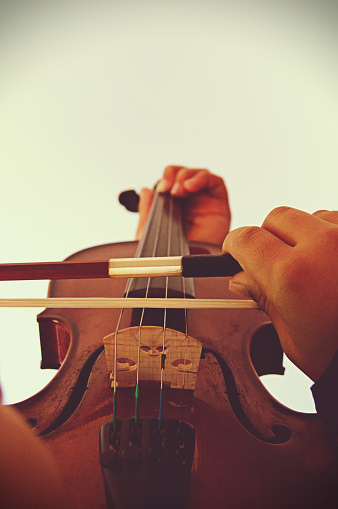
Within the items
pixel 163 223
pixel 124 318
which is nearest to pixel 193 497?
pixel 124 318

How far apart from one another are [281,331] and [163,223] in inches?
23.1

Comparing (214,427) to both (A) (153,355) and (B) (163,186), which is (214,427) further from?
(B) (163,186)

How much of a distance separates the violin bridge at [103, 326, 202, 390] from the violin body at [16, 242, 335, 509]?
0.02 meters

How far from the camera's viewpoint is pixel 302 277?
238 millimetres

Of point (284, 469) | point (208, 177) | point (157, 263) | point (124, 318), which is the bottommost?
point (284, 469)

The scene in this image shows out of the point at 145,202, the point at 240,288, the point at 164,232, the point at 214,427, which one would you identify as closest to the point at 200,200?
the point at 145,202

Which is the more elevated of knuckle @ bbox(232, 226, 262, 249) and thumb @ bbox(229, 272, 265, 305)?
knuckle @ bbox(232, 226, 262, 249)

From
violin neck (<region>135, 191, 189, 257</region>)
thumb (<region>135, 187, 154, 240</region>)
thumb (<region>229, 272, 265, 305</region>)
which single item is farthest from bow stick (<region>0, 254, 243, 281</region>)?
thumb (<region>135, 187, 154, 240</region>)

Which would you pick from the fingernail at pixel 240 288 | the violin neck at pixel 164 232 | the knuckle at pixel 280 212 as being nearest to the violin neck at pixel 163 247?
the violin neck at pixel 164 232

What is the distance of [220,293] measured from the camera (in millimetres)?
654

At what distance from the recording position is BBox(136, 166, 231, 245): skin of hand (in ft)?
3.59

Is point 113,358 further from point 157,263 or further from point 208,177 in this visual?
point 208,177

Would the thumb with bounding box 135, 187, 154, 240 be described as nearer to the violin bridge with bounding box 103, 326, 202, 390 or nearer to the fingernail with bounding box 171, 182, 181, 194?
the fingernail with bounding box 171, 182, 181, 194

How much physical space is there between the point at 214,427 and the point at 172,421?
0.07 metres
